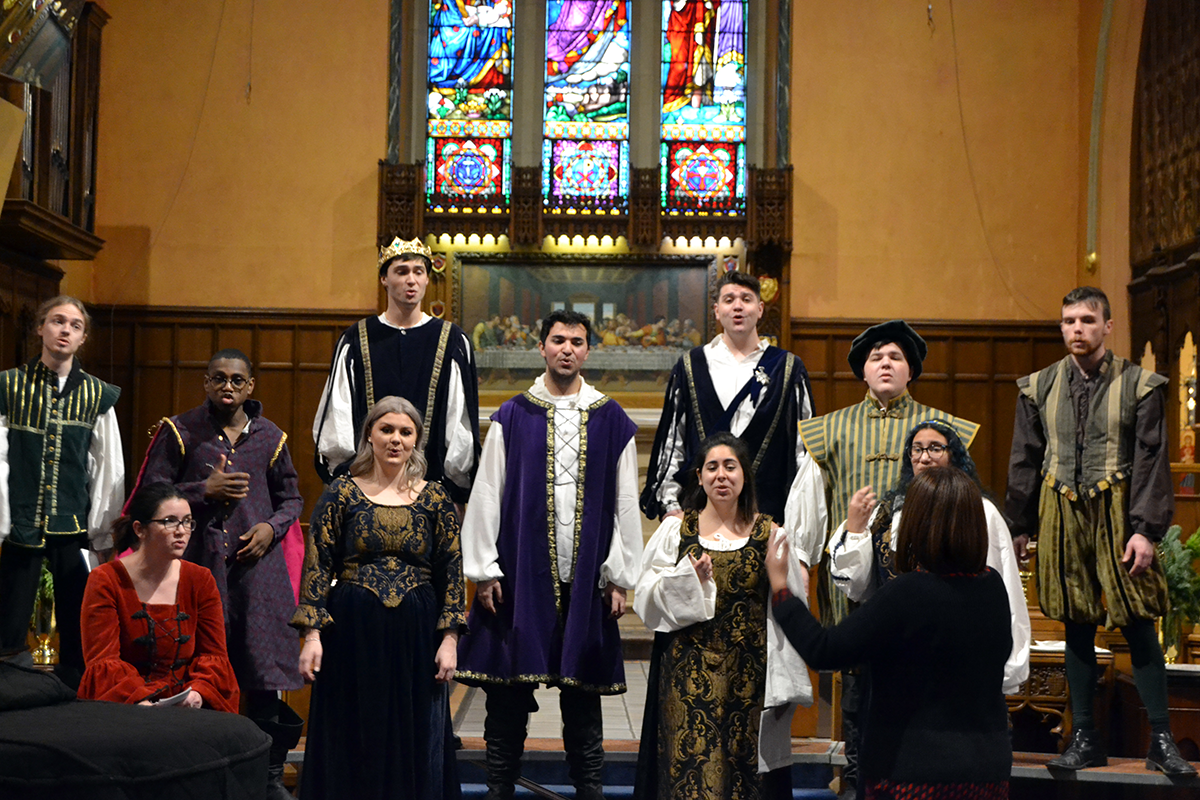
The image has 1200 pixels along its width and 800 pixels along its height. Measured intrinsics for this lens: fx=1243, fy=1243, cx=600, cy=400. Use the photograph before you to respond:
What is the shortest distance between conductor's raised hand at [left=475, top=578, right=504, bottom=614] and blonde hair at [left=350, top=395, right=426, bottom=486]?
416mm

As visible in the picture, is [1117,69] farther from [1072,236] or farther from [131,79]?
[131,79]

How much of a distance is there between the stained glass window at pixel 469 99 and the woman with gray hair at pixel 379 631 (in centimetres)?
656

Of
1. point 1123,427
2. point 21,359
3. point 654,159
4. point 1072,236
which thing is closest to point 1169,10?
point 1072,236

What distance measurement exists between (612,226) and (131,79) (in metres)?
3.83

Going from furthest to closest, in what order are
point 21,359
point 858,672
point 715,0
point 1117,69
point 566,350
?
point 715,0, point 1117,69, point 21,359, point 566,350, point 858,672

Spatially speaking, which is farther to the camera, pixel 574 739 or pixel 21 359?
pixel 21 359

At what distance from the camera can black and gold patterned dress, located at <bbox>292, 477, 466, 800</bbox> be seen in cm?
308

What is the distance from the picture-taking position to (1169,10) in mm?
8273

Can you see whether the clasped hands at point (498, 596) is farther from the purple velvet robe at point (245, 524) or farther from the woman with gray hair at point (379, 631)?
the purple velvet robe at point (245, 524)

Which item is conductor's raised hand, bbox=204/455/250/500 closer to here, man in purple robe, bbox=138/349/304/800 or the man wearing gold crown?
man in purple robe, bbox=138/349/304/800

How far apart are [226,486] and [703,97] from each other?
681cm

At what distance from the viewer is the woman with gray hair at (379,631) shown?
3076mm

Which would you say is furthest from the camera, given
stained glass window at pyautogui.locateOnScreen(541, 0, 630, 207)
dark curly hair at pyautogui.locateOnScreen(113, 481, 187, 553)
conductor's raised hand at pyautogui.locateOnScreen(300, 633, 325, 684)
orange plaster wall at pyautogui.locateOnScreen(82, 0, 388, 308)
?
stained glass window at pyautogui.locateOnScreen(541, 0, 630, 207)

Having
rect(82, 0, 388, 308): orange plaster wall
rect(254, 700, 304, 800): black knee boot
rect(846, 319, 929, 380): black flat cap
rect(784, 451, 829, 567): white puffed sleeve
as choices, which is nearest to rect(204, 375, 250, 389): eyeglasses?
rect(254, 700, 304, 800): black knee boot
